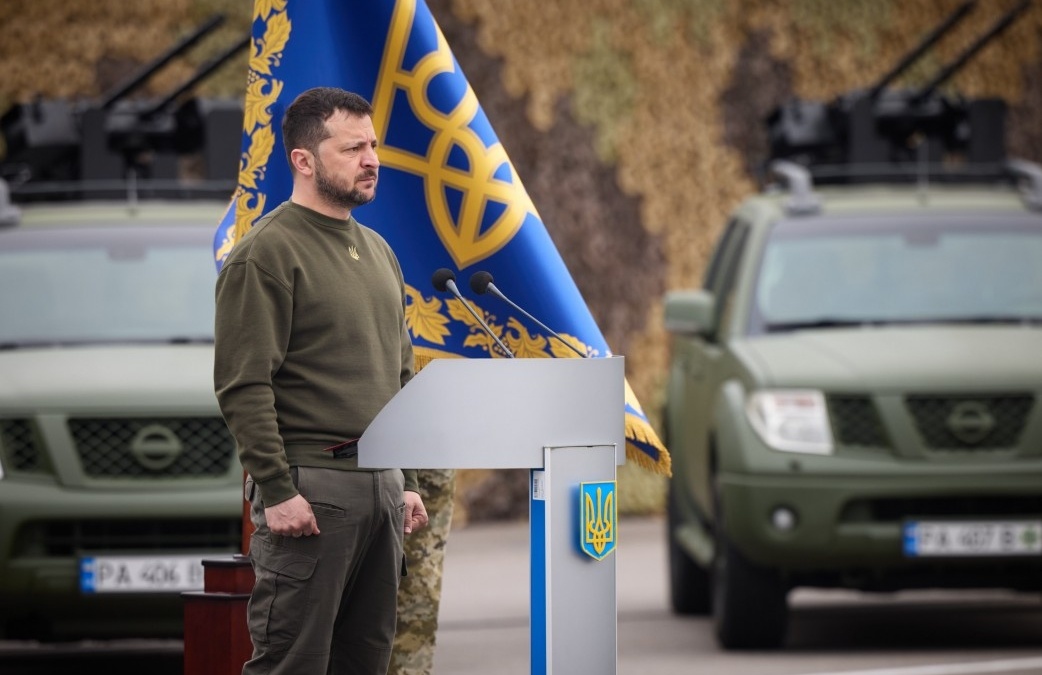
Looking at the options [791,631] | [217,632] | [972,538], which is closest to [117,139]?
[791,631]

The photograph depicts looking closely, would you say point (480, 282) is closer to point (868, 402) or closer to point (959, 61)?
point (868, 402)

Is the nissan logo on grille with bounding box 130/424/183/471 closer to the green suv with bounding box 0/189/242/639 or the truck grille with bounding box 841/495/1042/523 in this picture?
the green suv with bounding box 0/189/242/639

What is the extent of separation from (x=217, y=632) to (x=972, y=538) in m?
4.32

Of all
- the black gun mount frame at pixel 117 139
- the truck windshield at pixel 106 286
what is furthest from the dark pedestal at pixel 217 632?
the black gun mount frame at pixel 117 139

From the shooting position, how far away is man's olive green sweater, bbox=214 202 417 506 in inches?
180

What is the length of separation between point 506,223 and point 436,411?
1.52 m

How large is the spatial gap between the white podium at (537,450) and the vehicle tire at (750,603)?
4744 mm

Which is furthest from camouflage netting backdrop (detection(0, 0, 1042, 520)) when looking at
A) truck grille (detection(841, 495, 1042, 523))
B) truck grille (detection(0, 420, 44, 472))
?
truck grille (detection(0, 420, 44, 472))

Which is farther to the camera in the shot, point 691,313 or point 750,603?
point 691,313

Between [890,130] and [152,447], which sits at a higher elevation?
[890,130]

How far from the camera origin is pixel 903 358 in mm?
9195

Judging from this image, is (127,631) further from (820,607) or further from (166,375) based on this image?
(820,607)

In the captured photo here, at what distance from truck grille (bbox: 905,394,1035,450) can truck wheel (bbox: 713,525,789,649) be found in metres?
0.94

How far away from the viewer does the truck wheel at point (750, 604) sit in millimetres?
9266
